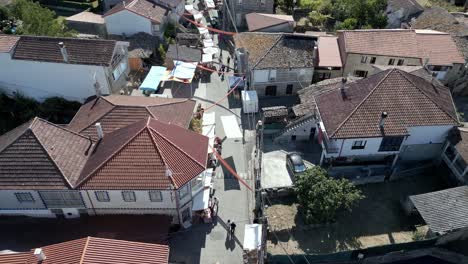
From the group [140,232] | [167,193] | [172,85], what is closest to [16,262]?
[140,232]

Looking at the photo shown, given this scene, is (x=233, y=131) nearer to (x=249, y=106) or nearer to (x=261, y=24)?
(x=249, y=106)

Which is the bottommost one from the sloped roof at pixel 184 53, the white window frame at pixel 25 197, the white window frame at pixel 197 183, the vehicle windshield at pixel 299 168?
the vehicle windshield at pixel 299 168

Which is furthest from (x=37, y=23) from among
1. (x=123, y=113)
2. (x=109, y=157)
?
(x=109, y=157)

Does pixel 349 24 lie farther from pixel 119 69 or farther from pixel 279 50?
pixel 119 69

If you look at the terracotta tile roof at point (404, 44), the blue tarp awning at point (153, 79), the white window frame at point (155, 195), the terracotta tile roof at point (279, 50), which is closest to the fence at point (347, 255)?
the white window frame at point (155, 195)

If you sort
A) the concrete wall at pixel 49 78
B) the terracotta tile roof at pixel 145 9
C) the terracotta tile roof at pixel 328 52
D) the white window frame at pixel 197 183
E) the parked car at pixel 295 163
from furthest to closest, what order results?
the terracotta tile roof at pixel 145 9
the terracotta tile roof at pixel 328 52
the concrete wall at pixel 49 78
the parked car at pixel 295 163
the white window frame at pixel 197 183

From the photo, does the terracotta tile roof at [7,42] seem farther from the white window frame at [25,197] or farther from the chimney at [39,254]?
the chimney at [39,254]

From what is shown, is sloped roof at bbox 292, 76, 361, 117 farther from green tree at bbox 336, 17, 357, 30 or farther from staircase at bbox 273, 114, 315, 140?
green tree at bbox 336, 17, 357, 30
